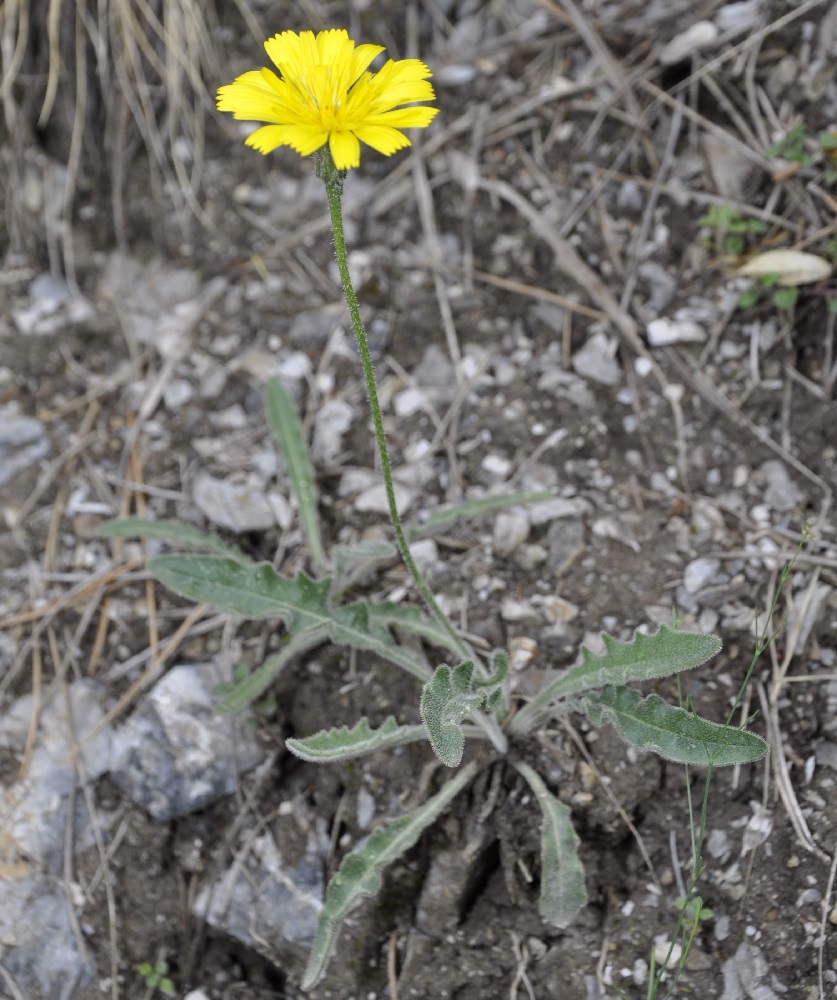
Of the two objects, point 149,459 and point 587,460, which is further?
point 149,459

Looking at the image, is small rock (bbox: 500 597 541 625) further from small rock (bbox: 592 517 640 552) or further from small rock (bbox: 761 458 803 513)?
small rock (bbox: 761 458 803 513)

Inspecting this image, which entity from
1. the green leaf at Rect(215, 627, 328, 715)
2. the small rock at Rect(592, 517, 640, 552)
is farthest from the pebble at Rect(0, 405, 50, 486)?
the small rock at Rect(592, 517, 640, 552)

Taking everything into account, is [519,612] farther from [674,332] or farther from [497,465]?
[674,332]

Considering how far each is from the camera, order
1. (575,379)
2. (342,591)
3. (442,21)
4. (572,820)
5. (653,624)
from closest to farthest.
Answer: (572,820)
(653,624)
(342,591)
(575,379)
(442,21)

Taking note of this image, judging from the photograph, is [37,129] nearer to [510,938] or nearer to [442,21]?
[442,21]

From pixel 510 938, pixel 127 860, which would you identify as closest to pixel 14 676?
pixel 127 860

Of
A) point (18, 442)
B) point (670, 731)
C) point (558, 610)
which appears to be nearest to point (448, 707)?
point (670, 731)

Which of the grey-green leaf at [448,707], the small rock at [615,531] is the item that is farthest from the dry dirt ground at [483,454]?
the grey-green leaf at [448,707]
